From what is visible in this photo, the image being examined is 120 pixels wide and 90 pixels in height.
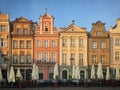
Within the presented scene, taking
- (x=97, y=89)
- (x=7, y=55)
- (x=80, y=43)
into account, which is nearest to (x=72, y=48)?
(x=80, y=43)

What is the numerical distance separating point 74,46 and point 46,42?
465 cm

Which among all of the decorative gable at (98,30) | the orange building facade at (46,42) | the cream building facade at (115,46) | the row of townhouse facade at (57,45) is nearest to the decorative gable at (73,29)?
the row of townhouse facade at (57,45)

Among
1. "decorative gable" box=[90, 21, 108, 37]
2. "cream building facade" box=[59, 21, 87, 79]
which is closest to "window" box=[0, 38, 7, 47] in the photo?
"cream building facade" box=[59, 21, 87, 79]

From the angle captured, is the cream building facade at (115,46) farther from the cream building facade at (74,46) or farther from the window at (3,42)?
the window at (3,42)

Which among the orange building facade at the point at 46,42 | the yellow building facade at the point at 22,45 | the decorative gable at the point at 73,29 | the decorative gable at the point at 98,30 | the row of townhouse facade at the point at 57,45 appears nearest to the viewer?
the yellow building facade at the point at 22,45

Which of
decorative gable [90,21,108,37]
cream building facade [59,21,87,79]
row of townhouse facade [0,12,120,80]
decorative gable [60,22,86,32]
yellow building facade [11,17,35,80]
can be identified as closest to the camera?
yellow building facade [11,17,35,80]

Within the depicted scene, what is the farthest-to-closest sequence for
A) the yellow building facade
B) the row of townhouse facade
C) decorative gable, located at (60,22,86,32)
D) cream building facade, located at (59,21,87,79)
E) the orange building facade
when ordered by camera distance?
decorative gable, located at (60,22,86,32) < cream building facade, located at (59,21,87,79) < the orange building facade < the row of townhouse facade < the yellow building facade

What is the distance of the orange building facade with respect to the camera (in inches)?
2569

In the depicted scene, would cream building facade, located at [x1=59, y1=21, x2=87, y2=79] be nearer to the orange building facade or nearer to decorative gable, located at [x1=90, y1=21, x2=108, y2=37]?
the orange building facade

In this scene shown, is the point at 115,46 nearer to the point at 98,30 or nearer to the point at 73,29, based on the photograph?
the point at 98,30

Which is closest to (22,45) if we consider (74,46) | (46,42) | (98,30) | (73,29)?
(46,42)

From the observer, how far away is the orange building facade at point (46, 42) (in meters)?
65.2

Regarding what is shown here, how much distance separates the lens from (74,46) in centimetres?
6588

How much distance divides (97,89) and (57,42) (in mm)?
28852
